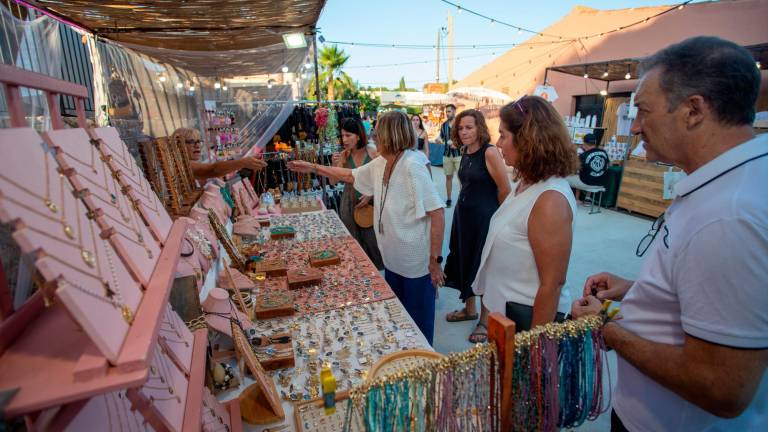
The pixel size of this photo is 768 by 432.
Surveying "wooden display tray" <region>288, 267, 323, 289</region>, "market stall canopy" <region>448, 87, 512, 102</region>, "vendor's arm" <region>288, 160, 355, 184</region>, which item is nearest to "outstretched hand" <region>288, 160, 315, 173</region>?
"vendor's arm" <region>288, 160, 355, 184</region>

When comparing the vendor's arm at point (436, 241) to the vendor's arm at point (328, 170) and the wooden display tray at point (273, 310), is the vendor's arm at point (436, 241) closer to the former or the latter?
the vendor's arm at point (328, 170)

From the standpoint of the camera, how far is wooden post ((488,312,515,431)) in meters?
0.80

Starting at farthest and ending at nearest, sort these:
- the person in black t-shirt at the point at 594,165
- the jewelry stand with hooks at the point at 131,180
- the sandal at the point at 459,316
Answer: the person in black t-shirt at the point at 594,165
the sandal at the point at 459,316
the jewelry stand with hooks at the point at 131,180

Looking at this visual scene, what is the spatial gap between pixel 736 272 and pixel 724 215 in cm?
12

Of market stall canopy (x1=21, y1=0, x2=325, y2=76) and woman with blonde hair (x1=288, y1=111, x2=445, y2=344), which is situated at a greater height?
market stall canopy (x1=21, y1=0, x2=325, y2=76)

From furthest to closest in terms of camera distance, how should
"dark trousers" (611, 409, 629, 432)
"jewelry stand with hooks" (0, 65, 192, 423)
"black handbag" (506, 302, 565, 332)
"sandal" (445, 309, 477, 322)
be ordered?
"sandal" (445, 309, 477, 322) < "black handbag" (506, 302, 565, 332) < "dark trousers" (611, 409, 629, 432) < "jewelry stand with hooks" (0, 65, 192, 423)

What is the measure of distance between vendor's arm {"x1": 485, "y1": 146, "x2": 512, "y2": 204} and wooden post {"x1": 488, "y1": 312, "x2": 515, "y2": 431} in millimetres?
2238

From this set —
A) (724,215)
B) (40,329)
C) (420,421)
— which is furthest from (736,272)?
(40,329)

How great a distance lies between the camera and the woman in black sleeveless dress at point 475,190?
2.99 metres

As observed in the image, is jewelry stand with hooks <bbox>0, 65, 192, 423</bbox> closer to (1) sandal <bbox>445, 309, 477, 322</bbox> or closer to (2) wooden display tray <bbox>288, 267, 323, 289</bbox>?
(2) wooden display tray <bbox>288, 267, 323, 289</bbox>

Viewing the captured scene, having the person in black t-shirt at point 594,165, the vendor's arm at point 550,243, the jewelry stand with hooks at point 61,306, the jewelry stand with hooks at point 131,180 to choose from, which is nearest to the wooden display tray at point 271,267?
the jewelry stand with hooks at point 131,180

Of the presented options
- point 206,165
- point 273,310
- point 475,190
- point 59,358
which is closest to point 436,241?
Answer: point 475,190

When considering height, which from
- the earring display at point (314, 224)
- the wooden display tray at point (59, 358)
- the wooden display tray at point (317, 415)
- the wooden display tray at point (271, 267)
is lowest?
the wooden display tray at point (317, 415)

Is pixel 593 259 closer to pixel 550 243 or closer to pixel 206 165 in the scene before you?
pixel 550 243
